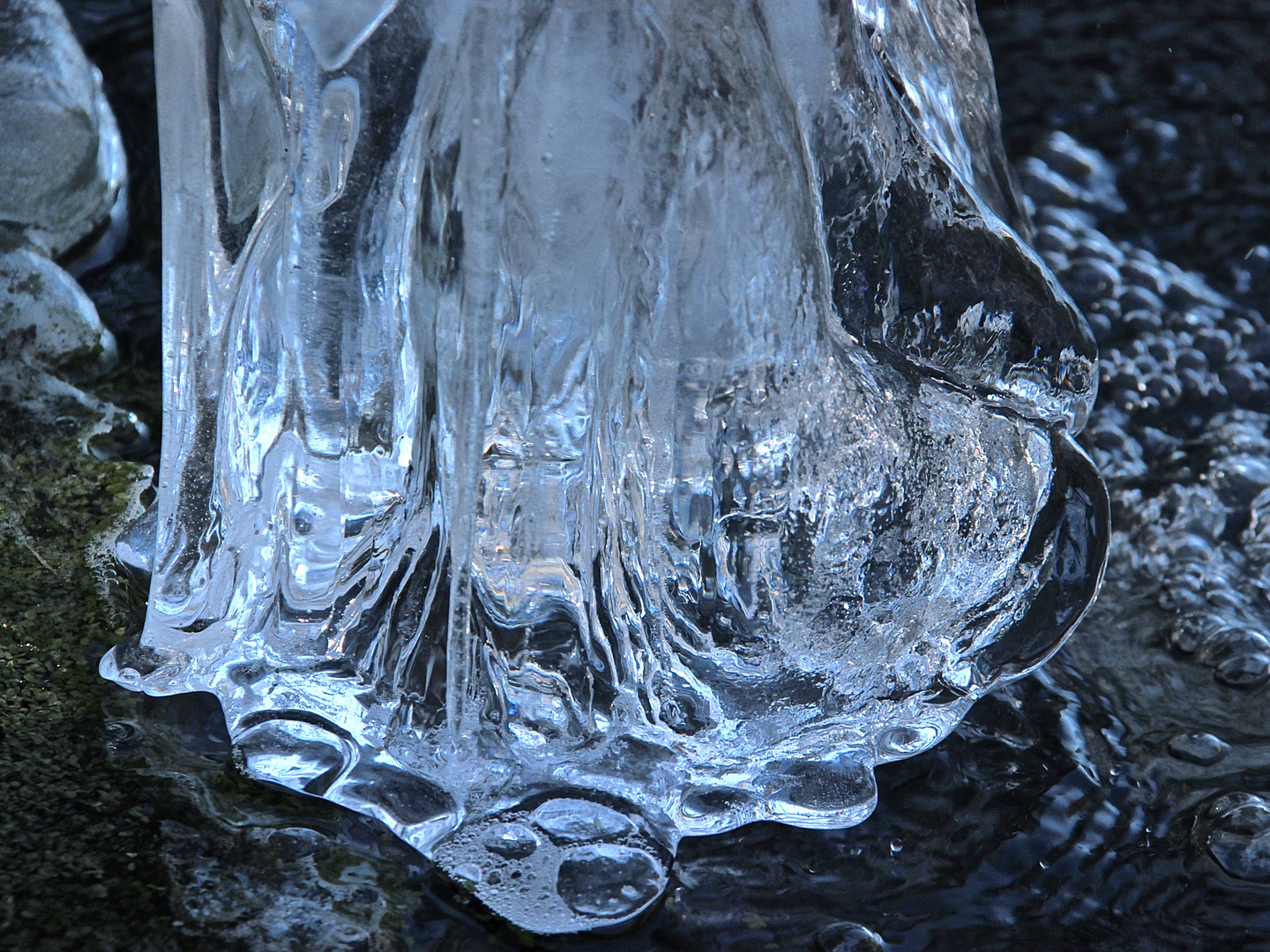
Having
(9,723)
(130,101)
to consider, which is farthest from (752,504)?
(130,101)

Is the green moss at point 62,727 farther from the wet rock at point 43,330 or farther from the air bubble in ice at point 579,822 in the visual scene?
the air bubble in ice at point 579,822

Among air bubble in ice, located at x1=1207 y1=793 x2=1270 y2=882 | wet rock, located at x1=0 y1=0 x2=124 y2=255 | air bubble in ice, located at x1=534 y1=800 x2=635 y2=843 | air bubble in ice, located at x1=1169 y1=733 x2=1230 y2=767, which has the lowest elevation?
air bubble in ice, located at x1=534 y1=800 x2=635 y2=843

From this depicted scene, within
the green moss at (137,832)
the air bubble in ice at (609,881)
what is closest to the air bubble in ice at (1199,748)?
the air bubble in ice at (609,881)

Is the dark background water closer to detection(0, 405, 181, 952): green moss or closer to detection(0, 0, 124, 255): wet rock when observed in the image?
detection(0, 405, 181, 952): green moss

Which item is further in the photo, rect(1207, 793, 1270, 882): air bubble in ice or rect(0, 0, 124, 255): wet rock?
rect(0, 0, 124, 255): wet rock

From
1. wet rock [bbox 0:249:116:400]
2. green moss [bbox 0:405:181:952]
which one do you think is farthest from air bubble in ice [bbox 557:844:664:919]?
wet rock [bbox 0:249:116:400]

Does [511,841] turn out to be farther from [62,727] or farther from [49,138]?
[49,138]

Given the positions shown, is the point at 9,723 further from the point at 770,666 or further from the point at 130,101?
the point at 130,101
